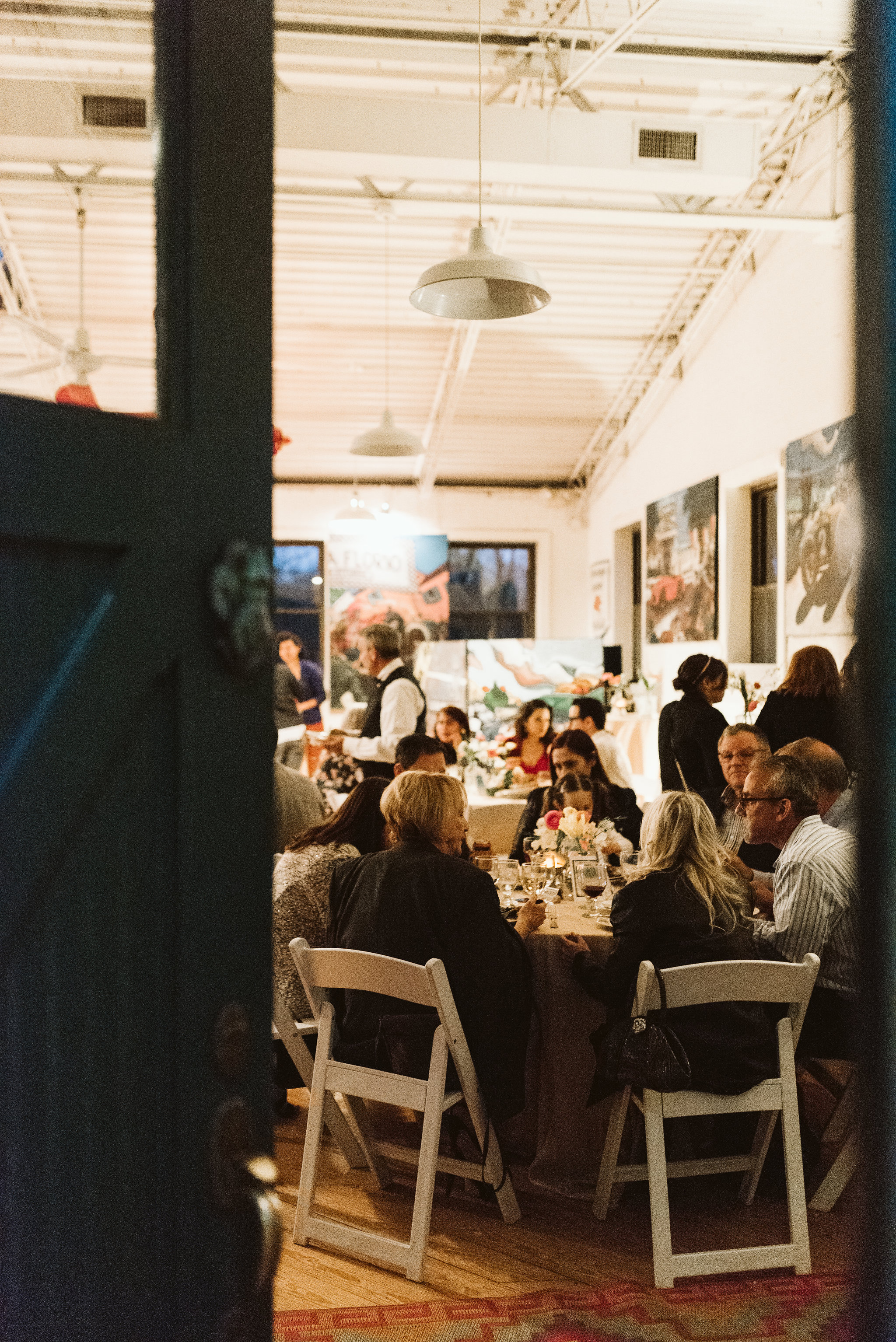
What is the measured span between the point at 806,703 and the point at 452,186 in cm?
428

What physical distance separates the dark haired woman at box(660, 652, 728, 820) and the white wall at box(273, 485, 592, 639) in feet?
22.6

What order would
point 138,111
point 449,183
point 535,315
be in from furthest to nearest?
point 535,315 → point 449,183 → point 138,111

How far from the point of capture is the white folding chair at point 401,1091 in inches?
108

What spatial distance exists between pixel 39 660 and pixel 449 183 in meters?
6.69

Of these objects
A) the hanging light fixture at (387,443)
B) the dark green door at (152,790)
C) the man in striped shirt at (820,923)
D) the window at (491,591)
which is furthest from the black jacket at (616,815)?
the window at (491,591)

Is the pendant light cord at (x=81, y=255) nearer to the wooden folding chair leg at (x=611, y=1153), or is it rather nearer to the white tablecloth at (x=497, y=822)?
the wooden folding chair leg at (x=611, y=1153)

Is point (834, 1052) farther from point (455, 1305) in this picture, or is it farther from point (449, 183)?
point (449, 183)

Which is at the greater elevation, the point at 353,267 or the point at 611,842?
the point at 353,267

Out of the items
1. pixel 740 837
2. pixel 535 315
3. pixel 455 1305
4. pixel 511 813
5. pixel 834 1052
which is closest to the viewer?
pixel 455 1305

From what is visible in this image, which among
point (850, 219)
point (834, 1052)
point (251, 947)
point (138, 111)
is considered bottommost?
→ point (834, 1052)

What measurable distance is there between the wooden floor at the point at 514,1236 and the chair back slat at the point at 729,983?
555 millimetres

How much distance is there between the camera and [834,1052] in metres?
3.16

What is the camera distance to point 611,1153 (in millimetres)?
3037

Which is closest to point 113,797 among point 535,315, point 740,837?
point 740,837
